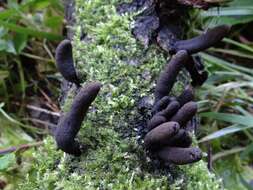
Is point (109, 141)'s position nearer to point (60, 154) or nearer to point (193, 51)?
point (60, 154)

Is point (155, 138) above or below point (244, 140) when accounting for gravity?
above

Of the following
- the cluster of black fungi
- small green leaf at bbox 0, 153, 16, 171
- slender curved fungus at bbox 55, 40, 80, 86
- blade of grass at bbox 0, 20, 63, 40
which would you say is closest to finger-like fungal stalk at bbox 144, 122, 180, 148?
the cluster of black fungi

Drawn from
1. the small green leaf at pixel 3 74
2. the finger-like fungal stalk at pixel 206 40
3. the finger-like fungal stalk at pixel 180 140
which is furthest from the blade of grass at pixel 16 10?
the finger-like fungal stalk at pixel 180 140

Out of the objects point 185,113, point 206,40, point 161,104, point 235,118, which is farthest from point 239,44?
point 185,113

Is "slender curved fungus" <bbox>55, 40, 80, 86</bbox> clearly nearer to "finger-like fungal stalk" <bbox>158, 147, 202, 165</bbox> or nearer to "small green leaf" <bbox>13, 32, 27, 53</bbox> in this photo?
"finger-like fungal stalk" <bbox>158, 147, 202, 165</bbox>

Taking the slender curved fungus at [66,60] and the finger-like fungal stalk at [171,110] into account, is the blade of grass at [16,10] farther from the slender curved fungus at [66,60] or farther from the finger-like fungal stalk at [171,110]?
the finger-like fungal stalk at [171,110]

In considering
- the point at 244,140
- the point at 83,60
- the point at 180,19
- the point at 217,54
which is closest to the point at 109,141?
the point at 83,60
